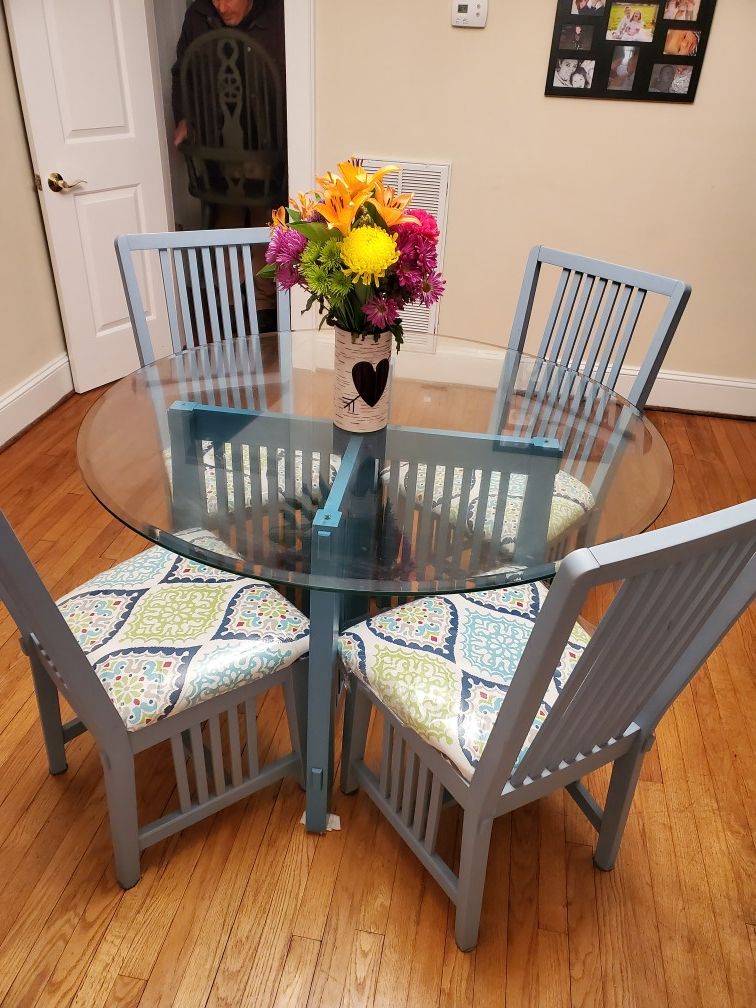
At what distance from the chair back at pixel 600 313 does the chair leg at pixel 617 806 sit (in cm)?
94

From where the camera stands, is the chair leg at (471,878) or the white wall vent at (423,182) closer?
the chair leg at (471,878)

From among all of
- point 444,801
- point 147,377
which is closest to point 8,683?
point 147,377

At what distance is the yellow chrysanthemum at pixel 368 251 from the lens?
1345 millimetres

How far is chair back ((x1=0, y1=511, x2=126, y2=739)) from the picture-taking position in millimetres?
1060

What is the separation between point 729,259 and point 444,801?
8.76 ft

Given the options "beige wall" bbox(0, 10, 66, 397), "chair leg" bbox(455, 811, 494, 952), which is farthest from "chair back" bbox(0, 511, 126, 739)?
"beige wall" bbox(0, 10, 66, 397)

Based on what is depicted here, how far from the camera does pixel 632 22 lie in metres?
2.84

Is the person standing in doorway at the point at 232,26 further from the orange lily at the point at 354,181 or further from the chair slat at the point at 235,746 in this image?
the chair slat at the point at 235,746

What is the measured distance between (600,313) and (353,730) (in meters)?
1.31

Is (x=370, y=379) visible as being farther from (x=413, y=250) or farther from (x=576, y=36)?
(x=576, y=36)

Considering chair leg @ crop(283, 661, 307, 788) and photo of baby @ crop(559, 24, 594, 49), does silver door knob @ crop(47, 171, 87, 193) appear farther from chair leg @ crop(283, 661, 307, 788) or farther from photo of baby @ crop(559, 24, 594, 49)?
chair leg @ crop(283, 661, 307, 788)

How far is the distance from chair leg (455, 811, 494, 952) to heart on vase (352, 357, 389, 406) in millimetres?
844

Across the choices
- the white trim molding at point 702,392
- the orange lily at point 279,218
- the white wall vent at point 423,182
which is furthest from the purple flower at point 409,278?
the white trim molding at point 702,392

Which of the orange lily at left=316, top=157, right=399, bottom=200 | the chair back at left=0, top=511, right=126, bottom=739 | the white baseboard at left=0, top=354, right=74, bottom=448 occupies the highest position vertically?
the orange lily at left=316, top=157, right=399, bottom=200
